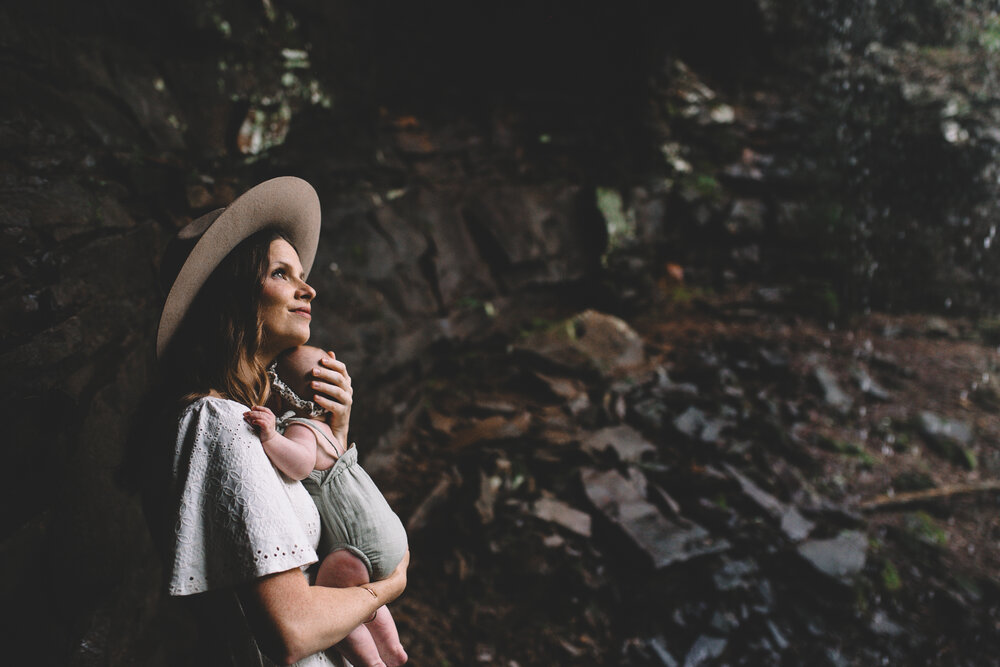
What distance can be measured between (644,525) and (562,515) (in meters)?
0.66

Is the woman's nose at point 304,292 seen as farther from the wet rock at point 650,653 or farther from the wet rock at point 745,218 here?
the wet rock at point 745,218

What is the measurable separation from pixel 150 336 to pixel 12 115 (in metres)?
1.10

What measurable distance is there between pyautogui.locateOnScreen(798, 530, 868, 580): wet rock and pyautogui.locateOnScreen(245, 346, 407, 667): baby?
161 inches

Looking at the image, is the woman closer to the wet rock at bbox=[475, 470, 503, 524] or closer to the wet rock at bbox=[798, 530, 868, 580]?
the wet rock at bbox=[475, 470, 503, 524]

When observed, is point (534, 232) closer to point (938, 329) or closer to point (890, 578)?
point (890, 578)

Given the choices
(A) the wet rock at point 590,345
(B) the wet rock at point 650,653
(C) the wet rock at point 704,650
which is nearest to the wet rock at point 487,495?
(B) the wet rock at point 650,653

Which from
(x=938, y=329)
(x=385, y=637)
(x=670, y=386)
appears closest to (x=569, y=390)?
(x=670, y=386)

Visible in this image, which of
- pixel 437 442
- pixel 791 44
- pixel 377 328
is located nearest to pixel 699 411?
pixel 437 442

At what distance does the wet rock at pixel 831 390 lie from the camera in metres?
6.37

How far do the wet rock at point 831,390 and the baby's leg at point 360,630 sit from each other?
639 centimetres

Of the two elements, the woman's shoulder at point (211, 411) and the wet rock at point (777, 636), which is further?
the wet rock at point (777, 636)

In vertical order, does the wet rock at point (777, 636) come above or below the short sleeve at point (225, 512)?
below

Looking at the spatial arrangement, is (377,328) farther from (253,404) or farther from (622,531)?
(253,404)

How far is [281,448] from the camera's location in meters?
1.33
